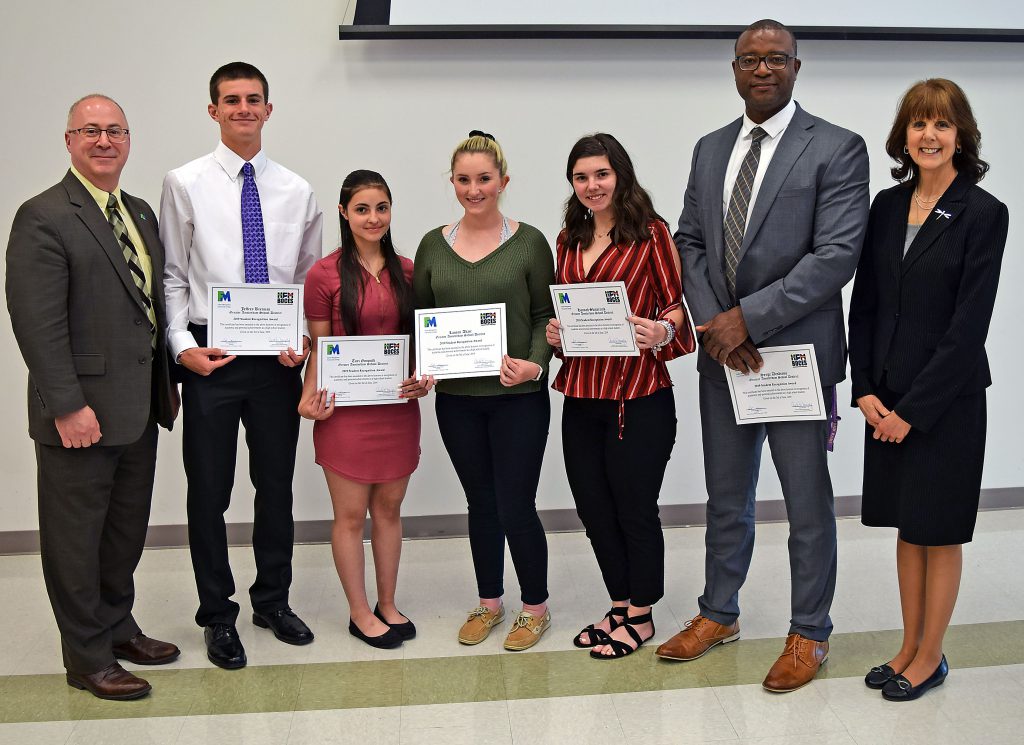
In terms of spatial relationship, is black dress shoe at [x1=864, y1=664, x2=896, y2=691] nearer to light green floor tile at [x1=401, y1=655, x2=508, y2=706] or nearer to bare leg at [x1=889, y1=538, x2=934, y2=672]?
bare leg at [x1=889, y1=538, x2=934, y2=672]

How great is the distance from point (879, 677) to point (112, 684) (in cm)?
224

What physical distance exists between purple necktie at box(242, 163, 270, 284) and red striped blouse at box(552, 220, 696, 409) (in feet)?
3.04

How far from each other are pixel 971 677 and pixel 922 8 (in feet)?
9.01

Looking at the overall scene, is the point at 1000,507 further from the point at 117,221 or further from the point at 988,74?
the point at 117,221

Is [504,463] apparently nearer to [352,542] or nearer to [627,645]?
[352,542]

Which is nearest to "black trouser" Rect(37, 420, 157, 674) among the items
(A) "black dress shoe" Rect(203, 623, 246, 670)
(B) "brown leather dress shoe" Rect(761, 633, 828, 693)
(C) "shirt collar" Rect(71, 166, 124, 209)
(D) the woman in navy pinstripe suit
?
(A) "black dress shoe" Rect(203, 623, 246, 670)

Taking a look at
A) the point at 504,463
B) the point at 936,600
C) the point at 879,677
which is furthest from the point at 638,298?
the point at 879,677

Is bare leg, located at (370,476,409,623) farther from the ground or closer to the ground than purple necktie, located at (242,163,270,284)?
closer to the ground

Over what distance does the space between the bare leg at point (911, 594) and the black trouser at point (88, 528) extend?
226cm

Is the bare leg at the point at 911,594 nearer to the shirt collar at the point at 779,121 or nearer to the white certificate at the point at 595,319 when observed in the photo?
the white certificate at the point at 595,319

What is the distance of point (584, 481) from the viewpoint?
3000 mm

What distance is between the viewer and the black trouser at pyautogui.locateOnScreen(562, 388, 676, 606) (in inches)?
113

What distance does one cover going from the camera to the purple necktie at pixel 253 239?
116 inches

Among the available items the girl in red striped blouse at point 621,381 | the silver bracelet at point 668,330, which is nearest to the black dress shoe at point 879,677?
the girl in red striped blouse at point 621,381
